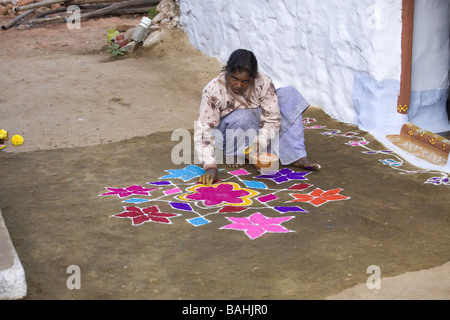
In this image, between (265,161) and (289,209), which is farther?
(265,161)

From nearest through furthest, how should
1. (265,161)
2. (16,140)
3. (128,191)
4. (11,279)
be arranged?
(11,279), (128,191), (265,161), (16,140)

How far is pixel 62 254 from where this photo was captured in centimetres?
293

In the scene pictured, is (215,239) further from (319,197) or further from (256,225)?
(319,197)

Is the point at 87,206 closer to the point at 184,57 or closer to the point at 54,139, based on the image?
the point at 54,139

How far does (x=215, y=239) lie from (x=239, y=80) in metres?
1.31

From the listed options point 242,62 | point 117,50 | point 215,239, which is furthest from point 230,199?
point 117,50

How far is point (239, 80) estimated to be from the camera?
3.99m

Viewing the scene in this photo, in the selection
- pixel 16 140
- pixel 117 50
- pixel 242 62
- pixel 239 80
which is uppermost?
pixel 242 62

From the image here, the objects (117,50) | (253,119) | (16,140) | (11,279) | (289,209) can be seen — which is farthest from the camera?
(117,50)

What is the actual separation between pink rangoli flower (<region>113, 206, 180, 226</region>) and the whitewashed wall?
2420 mm

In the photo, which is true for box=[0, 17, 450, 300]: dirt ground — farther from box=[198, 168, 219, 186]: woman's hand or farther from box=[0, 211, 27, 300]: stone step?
box=[198, 168, 219, 186]: woman's hand

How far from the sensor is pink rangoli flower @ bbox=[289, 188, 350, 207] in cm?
367

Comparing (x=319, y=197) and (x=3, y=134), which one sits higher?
(x=319, y=197)
